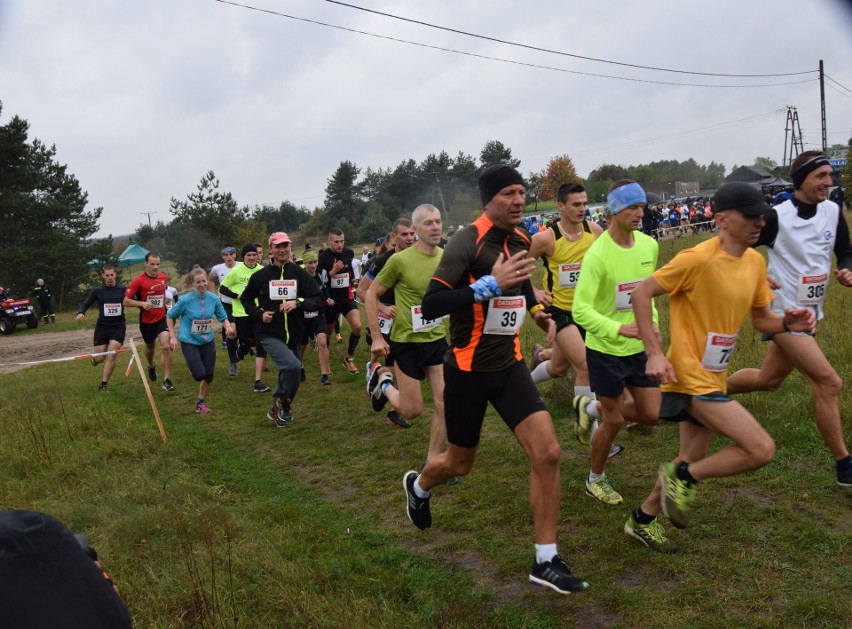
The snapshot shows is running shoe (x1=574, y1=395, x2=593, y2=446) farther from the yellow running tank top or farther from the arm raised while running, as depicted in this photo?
the arm raised while running

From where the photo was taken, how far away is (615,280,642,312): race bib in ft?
16.0

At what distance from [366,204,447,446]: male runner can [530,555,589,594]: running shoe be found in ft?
7.65

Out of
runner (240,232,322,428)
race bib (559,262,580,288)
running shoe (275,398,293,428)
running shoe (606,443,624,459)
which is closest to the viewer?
running shoe (606,443,624,459)

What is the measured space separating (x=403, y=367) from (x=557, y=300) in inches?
61.5

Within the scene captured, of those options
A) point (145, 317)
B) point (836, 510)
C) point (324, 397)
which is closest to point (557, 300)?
point (836, 510)

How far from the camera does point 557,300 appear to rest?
6.31 meters

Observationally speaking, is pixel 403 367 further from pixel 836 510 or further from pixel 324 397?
pixel 324 397

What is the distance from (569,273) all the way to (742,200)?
252cm

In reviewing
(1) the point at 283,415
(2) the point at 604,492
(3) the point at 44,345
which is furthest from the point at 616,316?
(3) the point at 44,345

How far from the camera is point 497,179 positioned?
3990 millimetres

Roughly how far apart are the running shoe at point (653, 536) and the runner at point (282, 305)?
16.1 ft

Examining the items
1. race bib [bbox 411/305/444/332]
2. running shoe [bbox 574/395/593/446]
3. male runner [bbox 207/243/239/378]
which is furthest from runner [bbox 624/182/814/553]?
male runner [bbox 207/243/239/378]

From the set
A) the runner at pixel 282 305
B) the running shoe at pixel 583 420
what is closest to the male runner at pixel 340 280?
the runner at pixel 282 305

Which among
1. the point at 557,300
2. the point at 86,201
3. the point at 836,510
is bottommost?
the point at 836,510
